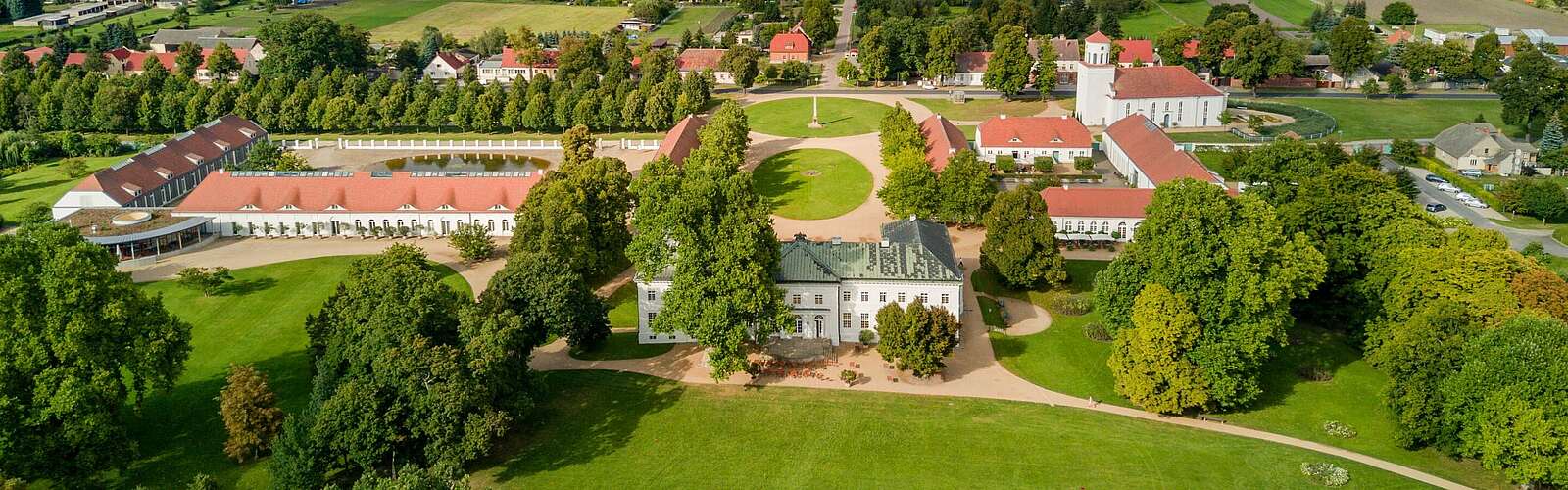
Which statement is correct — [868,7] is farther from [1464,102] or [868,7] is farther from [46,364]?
[46,364]

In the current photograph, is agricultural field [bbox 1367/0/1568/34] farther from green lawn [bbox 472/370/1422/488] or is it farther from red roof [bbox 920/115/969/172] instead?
green lawn [bbox 472/370/1422/488]

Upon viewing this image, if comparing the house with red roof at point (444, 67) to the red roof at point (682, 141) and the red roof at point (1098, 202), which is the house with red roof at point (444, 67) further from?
the red roof at point (1098, 202)

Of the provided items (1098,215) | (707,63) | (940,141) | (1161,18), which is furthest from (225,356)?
(1161,18)

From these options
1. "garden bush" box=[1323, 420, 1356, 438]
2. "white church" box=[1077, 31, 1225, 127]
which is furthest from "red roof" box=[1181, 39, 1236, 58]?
"garden bush" box=[1323, 420, 1356, 438]

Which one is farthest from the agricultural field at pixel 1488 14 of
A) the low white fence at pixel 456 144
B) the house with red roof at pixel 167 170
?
the house with red roof at pixel 167 170

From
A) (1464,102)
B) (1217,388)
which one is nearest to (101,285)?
(1217,388)

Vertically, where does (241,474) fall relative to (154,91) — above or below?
below
